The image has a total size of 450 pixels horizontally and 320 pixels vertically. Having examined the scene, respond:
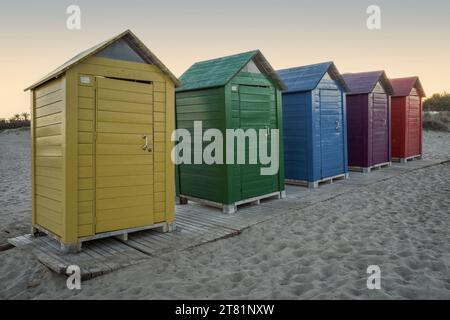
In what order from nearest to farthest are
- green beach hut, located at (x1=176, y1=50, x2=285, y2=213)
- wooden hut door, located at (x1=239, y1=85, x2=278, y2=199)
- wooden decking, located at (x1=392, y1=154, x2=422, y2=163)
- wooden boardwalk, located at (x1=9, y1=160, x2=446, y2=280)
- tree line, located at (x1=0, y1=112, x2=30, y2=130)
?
wooden boardwalk, located at (x1=9, y1=160, x2=446, y2=280)
green beach hut, located at (x1=176, y1=50, x2=285, y2=213)
wooden hut door, located at (x1=239, y1=85, x2=278, y2=199)
wooden decking, located at (x1=392, y1=154, x2=422, y2=163)
tree line, located at (x1=0, y1=112, x2=30, y2=130)

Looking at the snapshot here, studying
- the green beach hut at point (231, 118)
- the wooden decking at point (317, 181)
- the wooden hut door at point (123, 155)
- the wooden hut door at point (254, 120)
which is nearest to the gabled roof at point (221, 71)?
the green beach hut at point (231, 118)

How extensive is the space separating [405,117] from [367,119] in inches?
119

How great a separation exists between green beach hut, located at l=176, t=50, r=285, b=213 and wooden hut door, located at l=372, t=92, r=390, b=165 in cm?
489

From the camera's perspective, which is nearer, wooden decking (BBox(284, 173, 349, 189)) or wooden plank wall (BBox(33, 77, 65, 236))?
wooden plank wall (BBox(33, 77, 65, 236))

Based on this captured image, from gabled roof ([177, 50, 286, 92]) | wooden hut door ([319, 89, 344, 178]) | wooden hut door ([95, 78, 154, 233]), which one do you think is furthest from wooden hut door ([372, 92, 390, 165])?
wooden hut door ([95, 78, 154, 233])

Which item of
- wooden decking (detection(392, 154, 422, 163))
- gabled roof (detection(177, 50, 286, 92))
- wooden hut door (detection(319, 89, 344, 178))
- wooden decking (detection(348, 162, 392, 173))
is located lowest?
wooden decking (detection(348, 162, 392, 173))

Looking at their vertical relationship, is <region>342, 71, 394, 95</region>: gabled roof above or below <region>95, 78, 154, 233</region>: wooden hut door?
above

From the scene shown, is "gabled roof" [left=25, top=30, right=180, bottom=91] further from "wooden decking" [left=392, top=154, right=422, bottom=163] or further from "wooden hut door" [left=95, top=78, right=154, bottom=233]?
"wooden decking" [left=392, top=154, right=422, bottom=163]

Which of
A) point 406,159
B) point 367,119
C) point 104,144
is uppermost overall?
point 367,119

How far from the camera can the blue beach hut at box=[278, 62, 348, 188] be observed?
866cm

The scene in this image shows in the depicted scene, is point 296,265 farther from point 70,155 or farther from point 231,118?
point 231,118

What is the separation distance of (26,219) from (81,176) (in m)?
2.87

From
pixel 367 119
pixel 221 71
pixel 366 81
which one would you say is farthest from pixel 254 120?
pixel 366 81

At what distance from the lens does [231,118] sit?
21.2 feet
